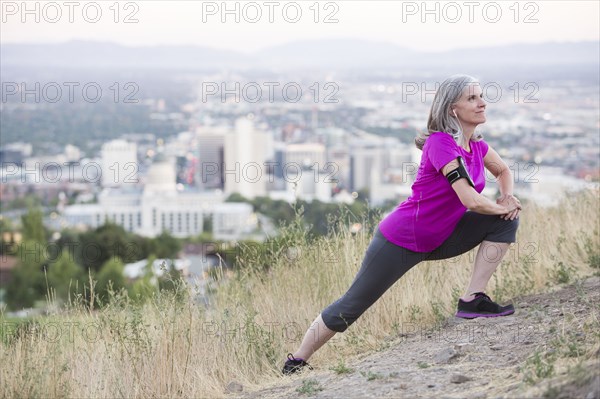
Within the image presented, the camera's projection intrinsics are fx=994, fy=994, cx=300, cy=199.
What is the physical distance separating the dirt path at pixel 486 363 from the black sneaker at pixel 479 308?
0.18 feet

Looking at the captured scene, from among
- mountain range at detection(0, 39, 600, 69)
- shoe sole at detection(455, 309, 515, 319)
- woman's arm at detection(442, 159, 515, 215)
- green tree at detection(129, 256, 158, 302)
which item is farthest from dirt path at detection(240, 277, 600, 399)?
mountain range at detection(0, 39, 600, 69)

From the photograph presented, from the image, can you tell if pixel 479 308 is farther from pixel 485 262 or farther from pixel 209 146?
pixel 209 146

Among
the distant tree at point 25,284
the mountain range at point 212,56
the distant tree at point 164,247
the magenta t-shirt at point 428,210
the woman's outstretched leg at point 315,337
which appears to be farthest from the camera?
the mountain range at point 212,56

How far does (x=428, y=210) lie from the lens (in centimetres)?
479

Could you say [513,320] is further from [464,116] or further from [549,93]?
→ [549,93]

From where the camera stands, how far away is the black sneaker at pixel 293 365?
5008mm

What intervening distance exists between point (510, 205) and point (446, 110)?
0.60m

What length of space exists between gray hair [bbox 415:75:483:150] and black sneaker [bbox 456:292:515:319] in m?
0.89

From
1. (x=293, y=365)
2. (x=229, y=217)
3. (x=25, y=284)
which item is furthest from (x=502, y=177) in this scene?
(x=229, y=217)

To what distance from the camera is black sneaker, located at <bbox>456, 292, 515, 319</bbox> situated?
5.23 m

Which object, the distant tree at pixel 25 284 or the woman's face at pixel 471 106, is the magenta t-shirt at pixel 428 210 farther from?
the distant tree at pixel 25 284

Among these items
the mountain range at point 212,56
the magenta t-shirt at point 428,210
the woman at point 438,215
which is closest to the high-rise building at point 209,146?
the mountain range at point 212,56

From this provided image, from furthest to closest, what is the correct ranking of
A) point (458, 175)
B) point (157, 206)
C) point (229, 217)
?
point (157, 206), point (229, 217), point (458, 175)

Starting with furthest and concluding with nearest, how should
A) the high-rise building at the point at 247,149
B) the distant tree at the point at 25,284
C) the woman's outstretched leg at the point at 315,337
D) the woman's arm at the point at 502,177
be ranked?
1. the high-rise building at the point at 247,149
2. the distant tree at the point at 25,284
3. the woman's arm at the point at 502,177
4. the woman's outstretched leg at the point at 315,337
